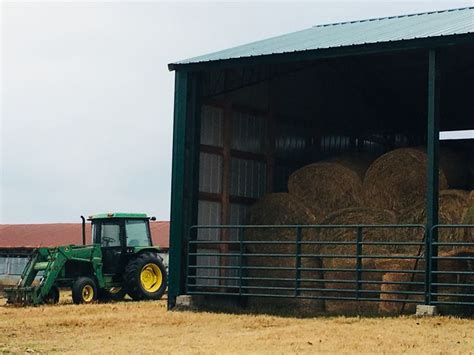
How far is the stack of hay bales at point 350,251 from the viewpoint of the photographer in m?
17.0

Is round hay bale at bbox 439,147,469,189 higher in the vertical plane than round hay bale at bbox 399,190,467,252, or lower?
higher

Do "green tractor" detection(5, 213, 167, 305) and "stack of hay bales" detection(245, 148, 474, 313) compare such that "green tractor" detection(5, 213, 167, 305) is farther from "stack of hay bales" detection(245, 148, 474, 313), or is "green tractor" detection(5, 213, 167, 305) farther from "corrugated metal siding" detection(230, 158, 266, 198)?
"stack of hay bales" detection(245, 148, 474, 313)

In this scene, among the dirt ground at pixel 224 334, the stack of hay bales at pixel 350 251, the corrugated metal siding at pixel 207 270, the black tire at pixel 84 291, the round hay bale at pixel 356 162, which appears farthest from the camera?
the black tire at pixel 84 291

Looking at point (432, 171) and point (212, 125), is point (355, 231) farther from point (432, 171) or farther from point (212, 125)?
point (212, 125)

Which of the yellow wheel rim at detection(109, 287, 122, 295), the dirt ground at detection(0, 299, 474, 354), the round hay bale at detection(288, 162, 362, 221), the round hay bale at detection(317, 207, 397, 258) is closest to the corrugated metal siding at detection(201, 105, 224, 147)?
the round hay bale at detection(288, 162, 362, 221)

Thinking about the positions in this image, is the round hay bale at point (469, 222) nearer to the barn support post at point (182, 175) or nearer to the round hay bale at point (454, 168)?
the round hay bale at point (454, 168)

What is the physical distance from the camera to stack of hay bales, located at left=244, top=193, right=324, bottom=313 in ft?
59.0

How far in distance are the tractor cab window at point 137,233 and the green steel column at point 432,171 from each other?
8.32 metres

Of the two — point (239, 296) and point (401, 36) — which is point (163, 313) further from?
point (401, 36)

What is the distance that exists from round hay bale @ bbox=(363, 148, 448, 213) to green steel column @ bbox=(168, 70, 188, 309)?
305cm

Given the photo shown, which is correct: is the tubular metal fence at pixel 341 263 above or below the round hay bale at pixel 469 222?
below

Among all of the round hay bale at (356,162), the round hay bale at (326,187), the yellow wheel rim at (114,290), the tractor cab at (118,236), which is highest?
the round hay bale at (356,162)

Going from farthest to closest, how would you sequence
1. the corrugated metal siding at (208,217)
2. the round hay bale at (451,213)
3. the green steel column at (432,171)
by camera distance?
the corrugated metal siding at (208,217) < the round hay bale at (451,213) < the green steel column at (432,171)

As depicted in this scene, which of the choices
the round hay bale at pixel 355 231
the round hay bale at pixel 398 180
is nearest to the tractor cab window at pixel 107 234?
the round hay bale at pixel 355 231
